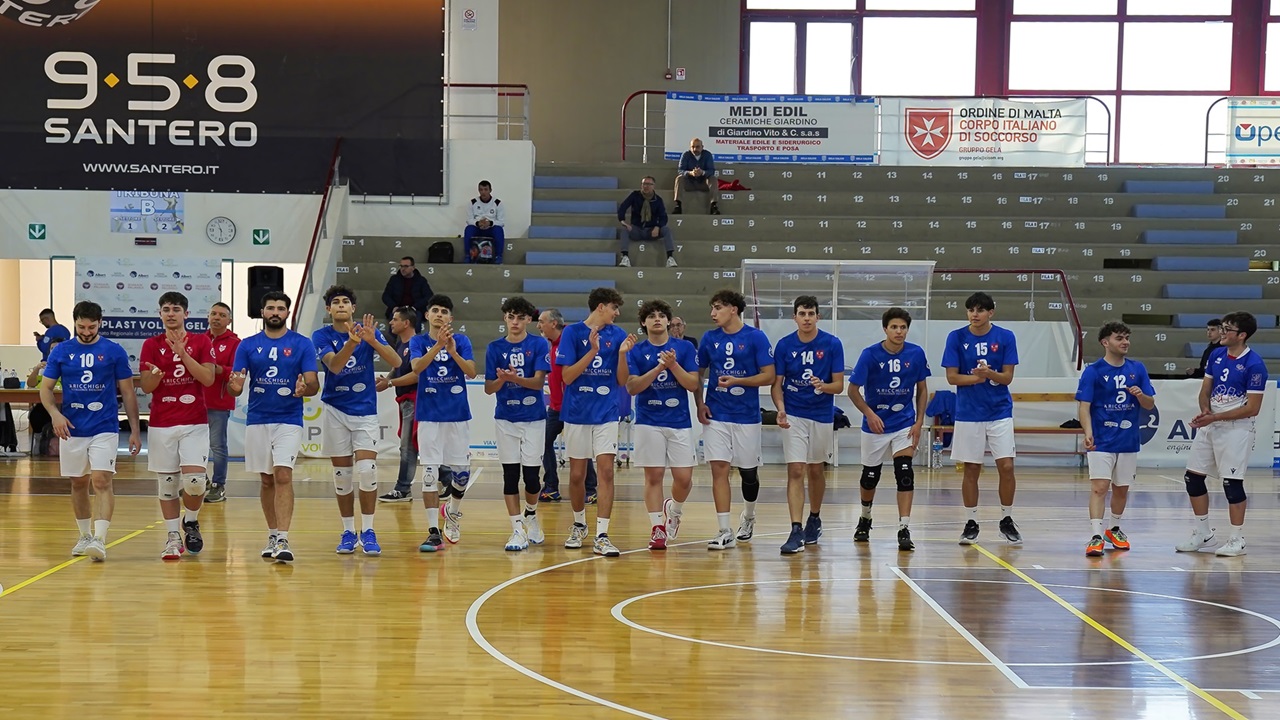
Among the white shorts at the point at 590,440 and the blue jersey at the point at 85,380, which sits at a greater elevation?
the blue jersey at the point at 85,380

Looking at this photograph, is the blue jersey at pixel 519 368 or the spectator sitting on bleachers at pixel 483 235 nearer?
the blue jersey at pixel 519 368

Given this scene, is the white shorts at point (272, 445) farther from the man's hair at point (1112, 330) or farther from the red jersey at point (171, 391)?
the man's hair at point (1112, 330)

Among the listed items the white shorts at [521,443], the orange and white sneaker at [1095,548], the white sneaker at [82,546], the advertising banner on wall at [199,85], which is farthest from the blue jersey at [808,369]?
the advertising banner on wall at [199,85]

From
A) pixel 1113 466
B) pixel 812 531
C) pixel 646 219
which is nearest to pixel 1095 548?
pixel 1113 466

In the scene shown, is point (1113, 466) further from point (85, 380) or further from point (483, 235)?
point (483, 235)

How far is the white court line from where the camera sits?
6.52 m

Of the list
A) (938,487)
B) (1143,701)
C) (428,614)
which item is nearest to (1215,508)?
(938,487)

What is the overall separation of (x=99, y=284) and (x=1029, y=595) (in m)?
17.6

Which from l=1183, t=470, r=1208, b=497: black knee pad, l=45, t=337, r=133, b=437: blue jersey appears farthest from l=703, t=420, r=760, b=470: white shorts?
l=45, t=337, r=133, b=437: blue jersey

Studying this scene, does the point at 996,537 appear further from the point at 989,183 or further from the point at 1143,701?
the point at 989,183

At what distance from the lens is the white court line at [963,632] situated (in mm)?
6520

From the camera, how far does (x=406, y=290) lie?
62.8 ft

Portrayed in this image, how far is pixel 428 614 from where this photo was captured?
310 inches

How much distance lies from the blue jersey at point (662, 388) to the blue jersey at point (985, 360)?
241cm
